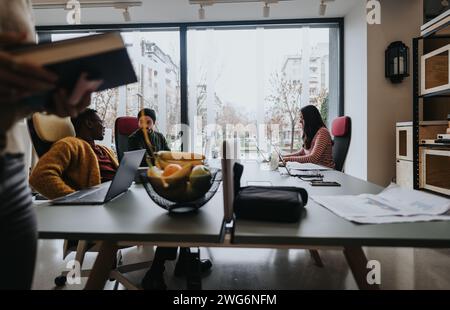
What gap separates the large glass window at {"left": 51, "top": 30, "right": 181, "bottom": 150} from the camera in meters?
4.84

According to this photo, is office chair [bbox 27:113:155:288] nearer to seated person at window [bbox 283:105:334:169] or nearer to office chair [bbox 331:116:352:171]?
seated person at window [bbox 283:105:334:169]

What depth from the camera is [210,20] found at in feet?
15.3

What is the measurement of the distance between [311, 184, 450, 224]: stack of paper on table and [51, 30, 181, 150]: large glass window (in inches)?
155

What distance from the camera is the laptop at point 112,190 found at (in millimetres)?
1056

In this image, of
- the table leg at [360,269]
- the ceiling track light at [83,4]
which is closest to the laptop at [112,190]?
the table leg at [360,269]

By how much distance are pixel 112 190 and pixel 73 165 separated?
589mm

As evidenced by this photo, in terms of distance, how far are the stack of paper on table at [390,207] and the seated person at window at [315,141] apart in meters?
1.87

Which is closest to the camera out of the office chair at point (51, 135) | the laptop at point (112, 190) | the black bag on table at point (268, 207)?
the black bag on table at point (268, 207)

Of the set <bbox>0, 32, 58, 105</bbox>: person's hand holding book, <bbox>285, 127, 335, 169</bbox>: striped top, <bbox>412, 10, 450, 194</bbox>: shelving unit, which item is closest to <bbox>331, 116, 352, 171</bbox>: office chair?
<bbox>285, 127, 335, 169</bbox>: striped top

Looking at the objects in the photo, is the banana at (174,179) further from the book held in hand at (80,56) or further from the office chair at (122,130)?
the office chair at (122,130)

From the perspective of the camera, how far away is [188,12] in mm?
4340

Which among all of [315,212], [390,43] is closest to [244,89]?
[390,43]
